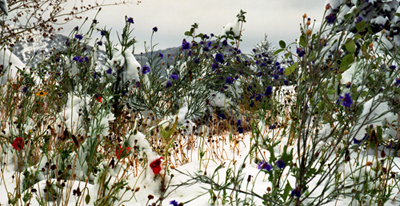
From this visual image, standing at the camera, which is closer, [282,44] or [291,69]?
[291,69]

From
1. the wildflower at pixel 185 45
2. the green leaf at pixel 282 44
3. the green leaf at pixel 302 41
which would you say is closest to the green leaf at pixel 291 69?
the green leaf at pixel 302 41

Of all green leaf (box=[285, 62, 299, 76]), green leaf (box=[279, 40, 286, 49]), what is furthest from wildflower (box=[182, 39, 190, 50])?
green leaf (box=[285, 62, 299, 76])

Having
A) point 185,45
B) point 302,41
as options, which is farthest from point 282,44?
point 185,45

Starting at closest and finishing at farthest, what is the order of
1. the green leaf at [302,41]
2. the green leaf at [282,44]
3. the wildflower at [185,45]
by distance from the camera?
the green leaf at [302,41]
the green leaf at [282,44]
the wildflower at [185,45]

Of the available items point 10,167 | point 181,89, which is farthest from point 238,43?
point 10,167

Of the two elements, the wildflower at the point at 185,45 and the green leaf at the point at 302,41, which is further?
the wildflower at the point at 185,45

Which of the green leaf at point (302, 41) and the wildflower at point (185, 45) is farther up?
the wildflower at point (185, 45)

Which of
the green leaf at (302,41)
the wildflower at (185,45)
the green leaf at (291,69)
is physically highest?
the wildflower at (185,45)

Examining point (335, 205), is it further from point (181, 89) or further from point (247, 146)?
point (181, 89)

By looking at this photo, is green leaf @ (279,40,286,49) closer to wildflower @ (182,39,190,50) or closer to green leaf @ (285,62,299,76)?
green leaf @ (285,62,299,76)

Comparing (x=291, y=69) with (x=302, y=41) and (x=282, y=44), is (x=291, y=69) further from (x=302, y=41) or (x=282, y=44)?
(x=282, y=44)

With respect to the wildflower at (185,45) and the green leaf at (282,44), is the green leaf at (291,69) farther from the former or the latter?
the wildflower at (185,45)

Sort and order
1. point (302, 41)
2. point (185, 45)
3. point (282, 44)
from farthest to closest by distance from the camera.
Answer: point (185, 45), point (282, 44), point (302, 41)

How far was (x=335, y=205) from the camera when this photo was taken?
1542 millimetres
